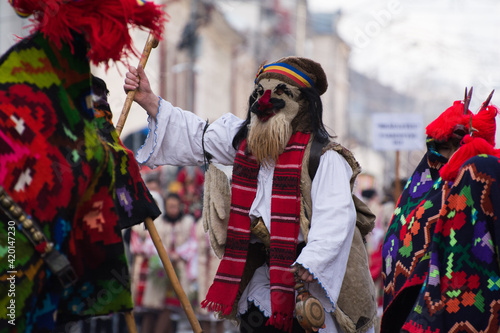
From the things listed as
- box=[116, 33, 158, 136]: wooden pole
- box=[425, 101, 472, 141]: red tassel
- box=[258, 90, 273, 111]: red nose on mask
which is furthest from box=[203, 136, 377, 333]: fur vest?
box=[116, 33, 158, 136]: wooden pole

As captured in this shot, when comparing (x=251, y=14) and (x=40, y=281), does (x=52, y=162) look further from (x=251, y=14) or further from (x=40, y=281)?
(x=251, y=14)

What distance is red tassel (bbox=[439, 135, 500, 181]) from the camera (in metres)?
3.90

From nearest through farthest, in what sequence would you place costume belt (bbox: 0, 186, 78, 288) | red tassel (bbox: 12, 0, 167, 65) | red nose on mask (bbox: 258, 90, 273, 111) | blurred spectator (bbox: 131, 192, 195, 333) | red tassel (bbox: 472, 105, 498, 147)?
costume belt (bbox: 0, 186, 78, 288), red tassel (bbox: 12, 0, 167, 65), red tassel (bbox: 472, 105, 498, 147), red nose on mask (bbox: 258, 90, 273, 111), blurred spectator (bbox: 131, 192, 195, 333)

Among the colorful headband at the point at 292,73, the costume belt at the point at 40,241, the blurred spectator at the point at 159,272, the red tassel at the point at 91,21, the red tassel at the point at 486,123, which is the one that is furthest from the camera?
the blurred spectator at the point at 159,272

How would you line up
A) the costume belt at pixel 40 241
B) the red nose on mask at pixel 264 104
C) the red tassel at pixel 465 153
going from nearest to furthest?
the costume belt at pixel 40 241
the red tassel at pixel 465 153
the red nose on mask at pixel 264 104

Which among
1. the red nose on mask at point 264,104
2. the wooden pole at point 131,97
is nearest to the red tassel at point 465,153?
the red nose on mask at point 264,104

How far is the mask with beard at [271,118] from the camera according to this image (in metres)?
4.21

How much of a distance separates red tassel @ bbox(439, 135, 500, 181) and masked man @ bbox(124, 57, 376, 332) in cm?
55

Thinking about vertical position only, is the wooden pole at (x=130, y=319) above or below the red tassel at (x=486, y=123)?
below

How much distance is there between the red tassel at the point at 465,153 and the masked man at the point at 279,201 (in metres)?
0.55

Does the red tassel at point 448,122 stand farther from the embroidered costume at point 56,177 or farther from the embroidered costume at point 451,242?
the embroidered costume at point 56,177

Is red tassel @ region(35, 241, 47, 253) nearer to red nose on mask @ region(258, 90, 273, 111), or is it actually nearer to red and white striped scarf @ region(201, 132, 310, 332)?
red and white striped scarf @ region(201, 132, 310, 332)

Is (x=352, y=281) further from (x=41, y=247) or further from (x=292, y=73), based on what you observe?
(x=41, y=247)

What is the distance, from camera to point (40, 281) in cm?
261
